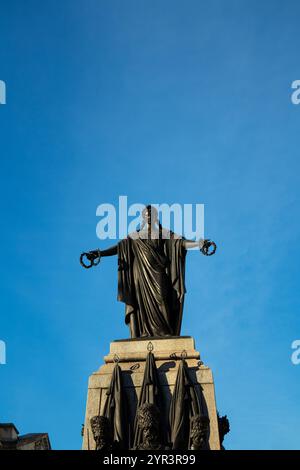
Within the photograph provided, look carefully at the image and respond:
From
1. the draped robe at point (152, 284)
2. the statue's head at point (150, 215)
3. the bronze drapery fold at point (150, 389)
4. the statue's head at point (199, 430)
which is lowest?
the statue's head at point (199, 430)

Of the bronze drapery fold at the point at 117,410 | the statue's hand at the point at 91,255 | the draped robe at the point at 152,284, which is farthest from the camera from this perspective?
the statue's hand at the point at 91,255

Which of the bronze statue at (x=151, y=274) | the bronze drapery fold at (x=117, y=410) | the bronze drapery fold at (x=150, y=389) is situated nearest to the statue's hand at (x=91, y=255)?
the bronze statue at (x=151, y=274)

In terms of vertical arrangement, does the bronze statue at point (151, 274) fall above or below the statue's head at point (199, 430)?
above

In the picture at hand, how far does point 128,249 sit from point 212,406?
4.63 metres

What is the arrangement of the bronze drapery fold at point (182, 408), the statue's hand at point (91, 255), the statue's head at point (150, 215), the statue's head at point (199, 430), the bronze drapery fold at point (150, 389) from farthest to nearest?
the statue's head at point (150, 215), the statue's hand at point (91, 255), the bronze drapery fold at point (150, 389), the bronze drapery fold at point (182, 408), the statue's head at point (199, 430)

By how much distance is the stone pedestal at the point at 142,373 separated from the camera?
11.5 metres

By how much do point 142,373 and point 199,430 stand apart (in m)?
1.89

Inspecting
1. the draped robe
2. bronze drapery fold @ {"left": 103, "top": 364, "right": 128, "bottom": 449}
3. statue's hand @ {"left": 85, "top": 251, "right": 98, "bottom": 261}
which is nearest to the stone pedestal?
bronze drapery fold @ {"left": 103, "top": 364, "right": 128, "bottom": 449}

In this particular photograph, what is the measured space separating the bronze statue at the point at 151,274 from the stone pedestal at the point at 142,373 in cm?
71

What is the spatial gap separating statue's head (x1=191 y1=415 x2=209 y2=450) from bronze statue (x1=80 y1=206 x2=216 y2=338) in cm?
276

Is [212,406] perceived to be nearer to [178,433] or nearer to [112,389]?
[178,433]

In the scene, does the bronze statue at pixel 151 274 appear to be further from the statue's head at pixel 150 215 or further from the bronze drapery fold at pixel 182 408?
the bronze drapery fold at pixel 182 408

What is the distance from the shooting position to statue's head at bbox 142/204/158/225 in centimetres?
1496
